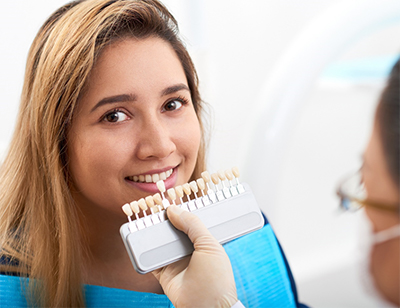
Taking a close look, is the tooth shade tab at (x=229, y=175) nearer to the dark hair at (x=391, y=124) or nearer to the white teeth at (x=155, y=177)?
the white teeth at (x=155, y=177)

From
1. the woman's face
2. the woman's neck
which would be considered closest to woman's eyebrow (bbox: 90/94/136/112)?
the woman's face

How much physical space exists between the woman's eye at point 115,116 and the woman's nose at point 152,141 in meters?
0.05

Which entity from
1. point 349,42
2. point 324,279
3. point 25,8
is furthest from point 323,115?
point 25,8

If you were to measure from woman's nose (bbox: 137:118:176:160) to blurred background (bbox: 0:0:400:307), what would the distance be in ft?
1.16

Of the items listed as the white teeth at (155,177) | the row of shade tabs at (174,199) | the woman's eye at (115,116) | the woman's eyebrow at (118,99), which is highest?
the woman's eyebrow at (118,99)

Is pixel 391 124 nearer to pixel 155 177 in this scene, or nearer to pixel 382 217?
pixel 382 217

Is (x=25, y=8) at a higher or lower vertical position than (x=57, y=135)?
higher

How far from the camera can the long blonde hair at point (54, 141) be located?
0.83 meters

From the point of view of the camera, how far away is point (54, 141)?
861 millimetres

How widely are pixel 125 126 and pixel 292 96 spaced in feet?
1.66

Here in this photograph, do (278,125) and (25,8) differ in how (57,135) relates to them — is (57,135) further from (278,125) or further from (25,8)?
(25,8)

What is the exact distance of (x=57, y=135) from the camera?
0.86 metres

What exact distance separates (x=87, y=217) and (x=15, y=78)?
61 centimetres

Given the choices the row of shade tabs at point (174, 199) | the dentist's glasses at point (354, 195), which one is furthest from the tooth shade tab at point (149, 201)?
the dentist's glasses at point (354, 195)
